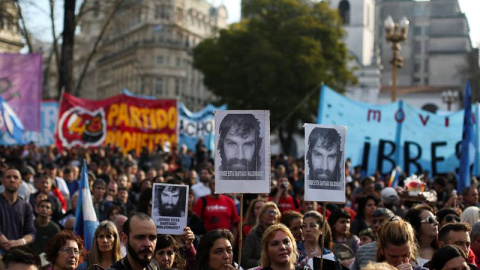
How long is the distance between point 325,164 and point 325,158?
0.16 feet

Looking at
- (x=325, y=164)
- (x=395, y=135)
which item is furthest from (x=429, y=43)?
(x=325, y=164)

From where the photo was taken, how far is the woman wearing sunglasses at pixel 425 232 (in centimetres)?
782

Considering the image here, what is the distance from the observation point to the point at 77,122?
23.0m

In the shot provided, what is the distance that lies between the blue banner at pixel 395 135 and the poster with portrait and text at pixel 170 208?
39.1 ft

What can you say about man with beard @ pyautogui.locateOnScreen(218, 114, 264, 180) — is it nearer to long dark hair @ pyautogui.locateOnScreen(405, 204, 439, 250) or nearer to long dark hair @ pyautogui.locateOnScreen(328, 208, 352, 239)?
long dark hair @ pyautogui.locateOnScreen(405, 204, 439, 250)

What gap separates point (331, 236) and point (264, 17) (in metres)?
47.7

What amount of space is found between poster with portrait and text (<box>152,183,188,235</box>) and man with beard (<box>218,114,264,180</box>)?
47 cm

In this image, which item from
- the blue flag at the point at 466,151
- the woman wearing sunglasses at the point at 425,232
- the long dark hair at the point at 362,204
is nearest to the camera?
the woman wearing sunglasses at the point at 425,232

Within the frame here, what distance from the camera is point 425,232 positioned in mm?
7902

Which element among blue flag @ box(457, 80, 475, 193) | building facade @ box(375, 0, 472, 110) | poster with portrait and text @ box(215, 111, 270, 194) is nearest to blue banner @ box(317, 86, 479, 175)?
blue flag @ box(457, 80, 475, 193)

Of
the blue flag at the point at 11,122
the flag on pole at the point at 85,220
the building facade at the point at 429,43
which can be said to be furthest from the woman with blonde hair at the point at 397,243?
the building facade at the point at 429,43

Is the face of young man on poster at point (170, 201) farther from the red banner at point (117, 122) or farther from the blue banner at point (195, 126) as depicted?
the blue banner at point (195, 126)

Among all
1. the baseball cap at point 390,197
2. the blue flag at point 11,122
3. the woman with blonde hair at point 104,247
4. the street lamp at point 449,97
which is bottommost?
the woman with blonde hair at point 104,247

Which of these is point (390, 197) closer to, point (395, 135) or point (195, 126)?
point (395, 135)
